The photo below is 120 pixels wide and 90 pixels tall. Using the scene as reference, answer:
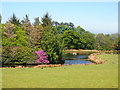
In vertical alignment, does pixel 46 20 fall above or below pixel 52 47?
above

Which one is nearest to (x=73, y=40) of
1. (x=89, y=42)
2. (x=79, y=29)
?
(x=89, y=42)

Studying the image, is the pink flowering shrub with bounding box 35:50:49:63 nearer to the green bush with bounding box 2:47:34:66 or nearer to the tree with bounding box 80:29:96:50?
the green bush with bounding box 2:47:34:66

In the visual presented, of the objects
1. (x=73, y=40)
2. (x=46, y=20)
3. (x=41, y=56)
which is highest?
(x=46, y=20)

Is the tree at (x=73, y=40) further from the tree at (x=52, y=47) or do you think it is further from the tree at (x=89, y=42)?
the tree at (x=52, y=47)

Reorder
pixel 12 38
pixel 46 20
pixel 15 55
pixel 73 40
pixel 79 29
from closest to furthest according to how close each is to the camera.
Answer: pixel 15 55, pixel 12 38, pixel 46 20, pixel 73 40, pixel 79 29

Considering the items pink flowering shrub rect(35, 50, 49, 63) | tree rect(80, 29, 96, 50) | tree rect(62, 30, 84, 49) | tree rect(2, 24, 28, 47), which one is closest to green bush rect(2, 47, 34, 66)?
tree rect(2, 24, 28, 47)

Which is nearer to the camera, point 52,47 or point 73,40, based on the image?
point 52,47

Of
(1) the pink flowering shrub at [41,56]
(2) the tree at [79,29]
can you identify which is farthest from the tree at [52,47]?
(2) the tree at [79,29]

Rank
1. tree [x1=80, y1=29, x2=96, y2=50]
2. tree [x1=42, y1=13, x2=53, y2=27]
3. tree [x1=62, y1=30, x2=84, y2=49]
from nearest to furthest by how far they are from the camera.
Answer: tree [x1=42, y1=13, x2=53, y2=27], tree [x1=62, y1=30, x2=84, y2=49], tree [x1=80, y1=29, x2=96, y2=50]

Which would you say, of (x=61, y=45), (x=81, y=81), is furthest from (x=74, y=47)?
(x=81, y=81)

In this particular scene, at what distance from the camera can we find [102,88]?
22.5 feet

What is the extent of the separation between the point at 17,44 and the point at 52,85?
1135cm

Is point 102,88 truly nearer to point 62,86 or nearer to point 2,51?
point 62,86

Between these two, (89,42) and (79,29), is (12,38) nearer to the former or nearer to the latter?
(89,42)
